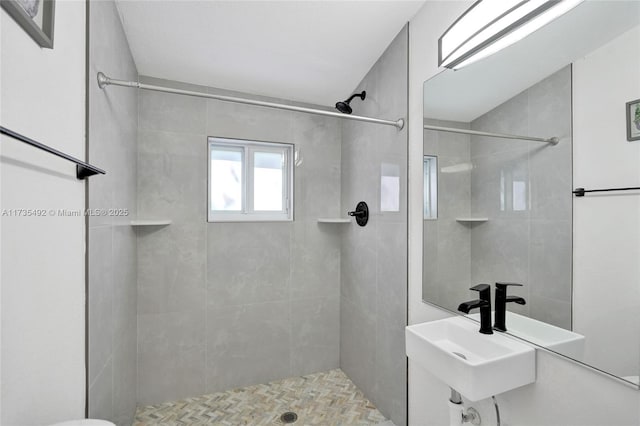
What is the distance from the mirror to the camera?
0.77 meters

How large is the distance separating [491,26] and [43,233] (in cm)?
156

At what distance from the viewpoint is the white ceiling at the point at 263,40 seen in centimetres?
145

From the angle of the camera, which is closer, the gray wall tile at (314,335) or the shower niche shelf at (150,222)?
the shower niche shelf at (150,222)

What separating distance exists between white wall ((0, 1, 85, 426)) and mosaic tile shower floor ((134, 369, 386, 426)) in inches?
45.3

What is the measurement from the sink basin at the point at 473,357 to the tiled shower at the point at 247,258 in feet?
1.38

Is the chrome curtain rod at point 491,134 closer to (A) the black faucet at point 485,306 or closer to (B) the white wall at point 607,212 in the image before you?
(B) the white wall at point 607,212

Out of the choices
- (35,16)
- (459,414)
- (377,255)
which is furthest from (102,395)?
(377,255)

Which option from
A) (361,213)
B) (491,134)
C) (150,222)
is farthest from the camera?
(361,213)

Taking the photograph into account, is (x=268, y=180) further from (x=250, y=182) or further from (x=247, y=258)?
(x=247, y=258)

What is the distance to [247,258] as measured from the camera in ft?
7.36

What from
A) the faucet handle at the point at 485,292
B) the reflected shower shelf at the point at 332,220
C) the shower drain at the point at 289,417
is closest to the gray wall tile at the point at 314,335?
the shower drain at the point at 289,417

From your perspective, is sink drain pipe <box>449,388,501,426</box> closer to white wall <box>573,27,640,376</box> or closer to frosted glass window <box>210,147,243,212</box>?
white wall <box>573,27,640,376</box>

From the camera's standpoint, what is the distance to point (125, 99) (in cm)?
159

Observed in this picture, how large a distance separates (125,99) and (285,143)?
1105 mm
